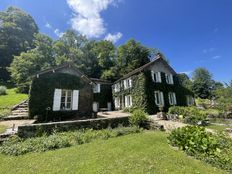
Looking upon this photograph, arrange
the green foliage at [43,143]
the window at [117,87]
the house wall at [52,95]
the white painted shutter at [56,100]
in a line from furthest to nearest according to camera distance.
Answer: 1. the window at [117,87]
2. the white painted shutter at [56,100]
3. the house wall at [52,95]
4. the green foliage at [43,143]

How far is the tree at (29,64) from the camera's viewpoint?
29594mm

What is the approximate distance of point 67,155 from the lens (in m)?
5.80

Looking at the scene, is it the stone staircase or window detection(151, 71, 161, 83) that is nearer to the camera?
the stone staircase

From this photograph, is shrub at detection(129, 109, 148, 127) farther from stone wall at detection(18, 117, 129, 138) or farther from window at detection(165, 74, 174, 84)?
window at detection(165, 74, 174, 84)

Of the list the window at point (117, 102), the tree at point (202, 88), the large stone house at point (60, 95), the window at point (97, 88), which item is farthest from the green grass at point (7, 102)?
the tree at point (202, 88)

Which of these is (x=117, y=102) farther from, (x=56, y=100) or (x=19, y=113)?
(x=19, y=113)

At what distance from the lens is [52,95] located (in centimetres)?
1409

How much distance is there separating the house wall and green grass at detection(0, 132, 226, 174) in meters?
7.93

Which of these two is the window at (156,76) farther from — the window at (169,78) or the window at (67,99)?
the window at (67,99)

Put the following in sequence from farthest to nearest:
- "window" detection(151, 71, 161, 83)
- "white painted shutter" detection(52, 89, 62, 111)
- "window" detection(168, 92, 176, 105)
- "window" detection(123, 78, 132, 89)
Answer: "window" detection(123, 78, 132, 89), "window" detection(168, 92, 176, 105), "window" detection(151, 71, 161, 83), "white painted shutter" detection(52, 89, 62, 111)

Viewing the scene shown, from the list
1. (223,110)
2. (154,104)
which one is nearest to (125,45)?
(154,104)

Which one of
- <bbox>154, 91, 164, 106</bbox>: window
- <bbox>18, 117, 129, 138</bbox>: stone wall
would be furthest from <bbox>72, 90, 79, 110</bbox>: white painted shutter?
<bbox>154, 91, 164, 106</bbox>: window

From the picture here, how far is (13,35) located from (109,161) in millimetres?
49215

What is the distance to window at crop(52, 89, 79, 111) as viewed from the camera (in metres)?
14.3
